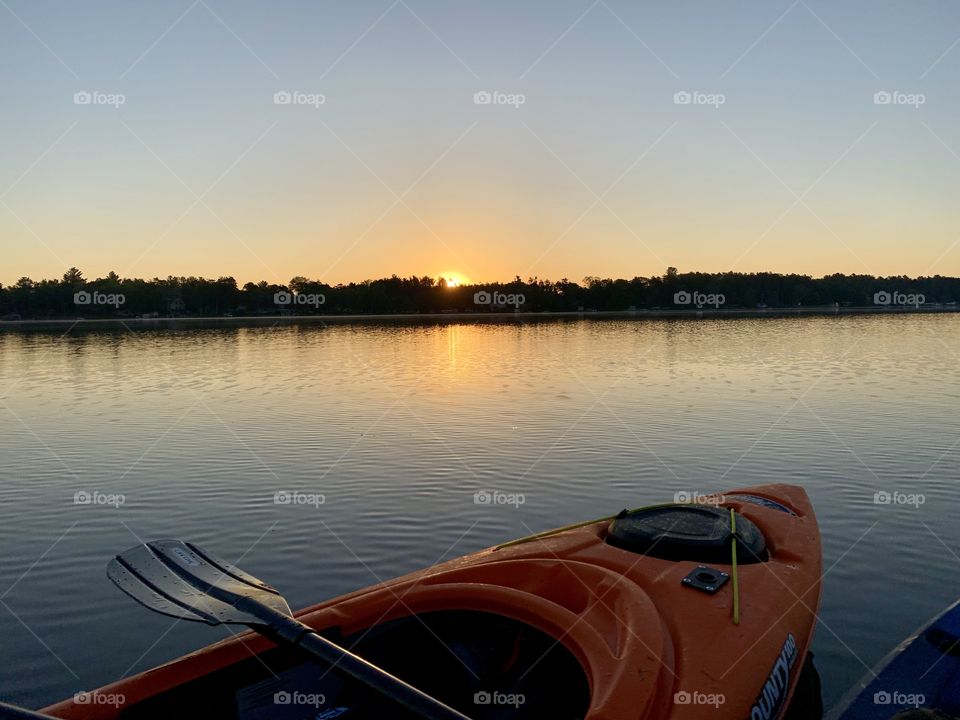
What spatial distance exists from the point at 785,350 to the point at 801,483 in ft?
95.1

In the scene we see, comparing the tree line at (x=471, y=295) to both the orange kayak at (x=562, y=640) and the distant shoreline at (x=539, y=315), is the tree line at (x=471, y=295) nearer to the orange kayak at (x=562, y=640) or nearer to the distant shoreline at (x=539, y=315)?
the distant shoreline at (x=539, y=315)

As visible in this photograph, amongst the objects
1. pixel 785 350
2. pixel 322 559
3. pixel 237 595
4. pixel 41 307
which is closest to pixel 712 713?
pixel 237 595

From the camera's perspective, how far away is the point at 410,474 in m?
12.0

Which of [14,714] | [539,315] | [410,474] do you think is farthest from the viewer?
[539,315]

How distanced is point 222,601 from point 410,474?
7583mm

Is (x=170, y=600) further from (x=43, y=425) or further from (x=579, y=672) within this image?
(x=43, y=425)

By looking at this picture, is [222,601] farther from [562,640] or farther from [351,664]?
[562,640]

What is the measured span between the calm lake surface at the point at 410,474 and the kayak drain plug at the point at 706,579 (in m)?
1.60

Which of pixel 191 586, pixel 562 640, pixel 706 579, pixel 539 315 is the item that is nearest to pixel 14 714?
pixel 191 586

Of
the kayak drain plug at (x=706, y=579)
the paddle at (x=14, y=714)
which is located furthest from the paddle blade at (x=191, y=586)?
the kayak drain plug at (x=706, y=579)

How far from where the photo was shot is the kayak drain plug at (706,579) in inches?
189

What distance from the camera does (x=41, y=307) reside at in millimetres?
114625

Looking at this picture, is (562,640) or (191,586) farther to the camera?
(191,586)

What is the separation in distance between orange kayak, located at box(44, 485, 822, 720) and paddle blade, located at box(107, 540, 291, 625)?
31 centimetres
